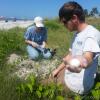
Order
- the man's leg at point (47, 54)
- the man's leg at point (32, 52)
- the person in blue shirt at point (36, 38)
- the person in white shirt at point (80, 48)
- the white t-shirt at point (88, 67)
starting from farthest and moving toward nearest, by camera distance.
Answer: the person in blue shirt at point (36, 38)
the man's leg at point (47, 54)
the man's leg at point (32, 52)
the white t-shirt at point (88, 67)
the person in white shirt at point (80, 48)

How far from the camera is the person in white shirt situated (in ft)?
12.1

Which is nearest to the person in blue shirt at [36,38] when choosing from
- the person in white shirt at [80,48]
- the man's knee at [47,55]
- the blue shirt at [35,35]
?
the blue shirt at [35,35]

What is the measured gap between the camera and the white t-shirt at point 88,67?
4195 mm

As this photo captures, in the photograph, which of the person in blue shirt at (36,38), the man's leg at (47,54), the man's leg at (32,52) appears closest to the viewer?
the man's leg at (32,52)

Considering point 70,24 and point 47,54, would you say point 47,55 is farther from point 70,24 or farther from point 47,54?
point 70,24

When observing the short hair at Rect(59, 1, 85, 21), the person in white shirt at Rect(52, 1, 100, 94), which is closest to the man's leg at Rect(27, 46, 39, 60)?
the person in white shirt at Rect(52, 1, 100, 94)

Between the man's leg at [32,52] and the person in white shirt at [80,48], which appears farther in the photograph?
Answer: the man's leg at [32,52]

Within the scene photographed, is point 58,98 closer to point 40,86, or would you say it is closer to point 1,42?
point 40,86

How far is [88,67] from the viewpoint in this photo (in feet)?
14.5

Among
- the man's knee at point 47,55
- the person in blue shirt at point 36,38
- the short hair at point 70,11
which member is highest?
the short hair at point 70,11

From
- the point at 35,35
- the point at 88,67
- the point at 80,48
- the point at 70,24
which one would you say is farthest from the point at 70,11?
the point at 35,35

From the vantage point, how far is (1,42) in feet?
35.8

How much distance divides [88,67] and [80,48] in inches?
8.5

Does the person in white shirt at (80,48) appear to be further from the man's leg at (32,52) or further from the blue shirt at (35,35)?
the blue shirt at (35,35)
